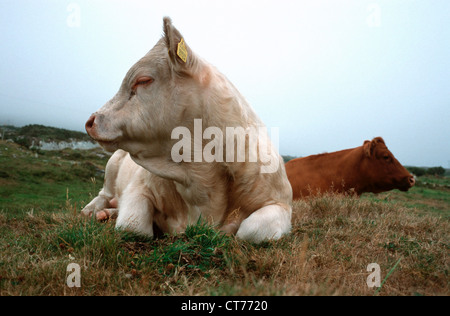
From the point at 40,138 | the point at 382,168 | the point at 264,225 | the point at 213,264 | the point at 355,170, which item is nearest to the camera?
the point at 213,264

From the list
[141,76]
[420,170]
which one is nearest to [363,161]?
[141,76]

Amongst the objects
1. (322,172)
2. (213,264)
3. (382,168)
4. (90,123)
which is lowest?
(213,264)

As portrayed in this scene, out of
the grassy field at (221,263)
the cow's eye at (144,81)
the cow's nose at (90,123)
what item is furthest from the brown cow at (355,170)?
the cow's nose at (90,123)

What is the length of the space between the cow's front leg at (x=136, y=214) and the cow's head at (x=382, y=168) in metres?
6.46

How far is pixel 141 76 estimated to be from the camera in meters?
3.06

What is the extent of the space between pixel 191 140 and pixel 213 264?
3.95 ft

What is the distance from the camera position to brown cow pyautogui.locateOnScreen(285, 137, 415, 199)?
796cm

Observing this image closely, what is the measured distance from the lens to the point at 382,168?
8.28m

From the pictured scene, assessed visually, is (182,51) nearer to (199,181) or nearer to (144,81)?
(144,81)

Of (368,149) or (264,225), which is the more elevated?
(368,149)

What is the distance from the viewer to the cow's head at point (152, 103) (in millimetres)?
3004

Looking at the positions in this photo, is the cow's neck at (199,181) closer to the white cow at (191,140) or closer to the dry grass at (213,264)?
the white cow at (191,140)

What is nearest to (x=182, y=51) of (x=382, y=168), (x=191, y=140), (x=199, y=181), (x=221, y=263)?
(x=191, y=140)

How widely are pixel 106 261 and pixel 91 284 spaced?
304mm
